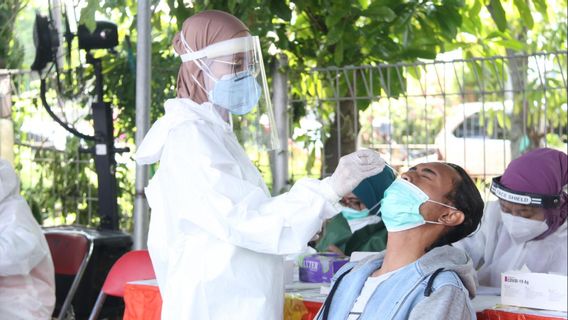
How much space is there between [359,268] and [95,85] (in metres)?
2.79

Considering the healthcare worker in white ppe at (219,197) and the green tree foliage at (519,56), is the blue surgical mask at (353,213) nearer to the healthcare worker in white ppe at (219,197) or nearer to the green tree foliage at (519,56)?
the green tree foliage at (519,56)

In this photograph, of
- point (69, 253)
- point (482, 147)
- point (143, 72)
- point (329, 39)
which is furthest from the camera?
point (482, 147)

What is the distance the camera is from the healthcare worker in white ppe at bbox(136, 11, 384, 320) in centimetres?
243

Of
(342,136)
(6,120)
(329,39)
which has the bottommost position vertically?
(342,136)

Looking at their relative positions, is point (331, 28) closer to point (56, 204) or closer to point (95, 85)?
point (95, 85)

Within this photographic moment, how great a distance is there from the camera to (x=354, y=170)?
2.38m

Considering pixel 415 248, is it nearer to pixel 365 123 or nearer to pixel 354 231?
pixel 354 231

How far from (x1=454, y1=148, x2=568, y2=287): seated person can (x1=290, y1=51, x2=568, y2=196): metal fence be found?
1.06 meters

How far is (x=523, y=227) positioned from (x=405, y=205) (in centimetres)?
98

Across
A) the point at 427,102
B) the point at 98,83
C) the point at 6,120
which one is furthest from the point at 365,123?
the point at 6,120

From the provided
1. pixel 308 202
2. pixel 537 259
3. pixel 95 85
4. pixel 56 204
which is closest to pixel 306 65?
pixel 95 85

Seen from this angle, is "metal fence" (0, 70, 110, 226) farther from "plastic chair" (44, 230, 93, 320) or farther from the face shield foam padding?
the face shield foam padding

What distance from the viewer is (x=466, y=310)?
2.39m

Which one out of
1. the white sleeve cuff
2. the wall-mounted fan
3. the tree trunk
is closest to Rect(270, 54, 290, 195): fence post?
the tree trunk
